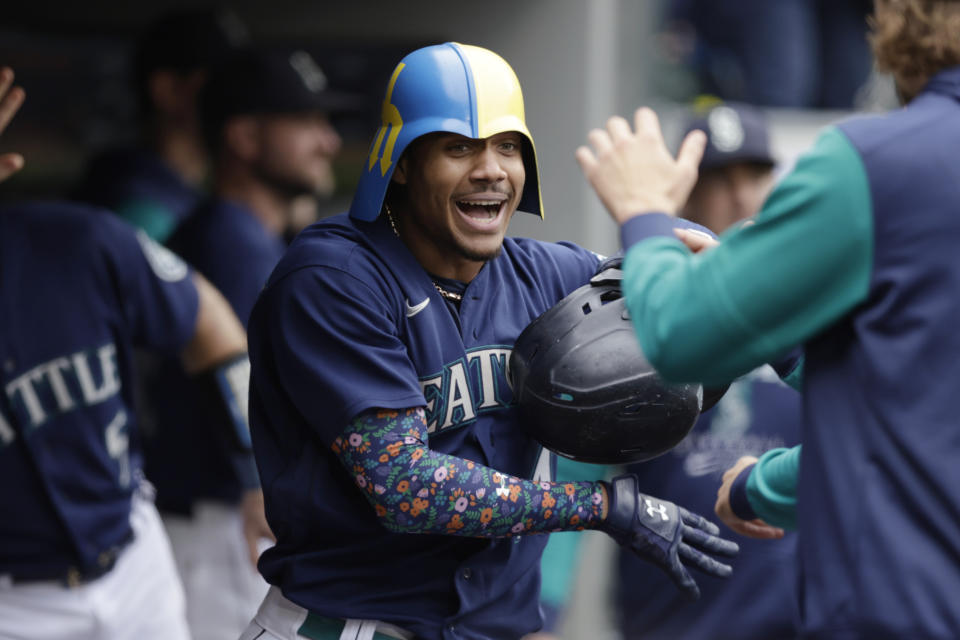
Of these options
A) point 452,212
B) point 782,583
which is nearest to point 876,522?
point 452,212

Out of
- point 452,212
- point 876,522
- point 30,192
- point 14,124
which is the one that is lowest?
point 30,192

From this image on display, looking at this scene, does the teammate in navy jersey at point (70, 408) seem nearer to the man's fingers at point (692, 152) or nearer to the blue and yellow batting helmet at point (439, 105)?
the blue and yellow batting helmet at point (439, 105)

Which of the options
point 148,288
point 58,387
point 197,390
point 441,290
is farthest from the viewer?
point 197,390

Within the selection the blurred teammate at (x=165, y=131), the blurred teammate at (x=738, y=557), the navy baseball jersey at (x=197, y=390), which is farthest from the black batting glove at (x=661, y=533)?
the blurred teammate at (x=165, y=131)

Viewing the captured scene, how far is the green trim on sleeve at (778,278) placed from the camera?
183 centimetres

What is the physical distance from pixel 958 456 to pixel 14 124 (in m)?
5.39

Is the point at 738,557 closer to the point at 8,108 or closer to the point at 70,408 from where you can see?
the point at 70,408

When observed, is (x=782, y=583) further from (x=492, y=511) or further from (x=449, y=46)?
(x=449, y=46)

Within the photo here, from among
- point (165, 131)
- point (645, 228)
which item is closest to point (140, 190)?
point (165, 131)

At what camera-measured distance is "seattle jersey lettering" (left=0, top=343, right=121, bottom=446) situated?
3371mm

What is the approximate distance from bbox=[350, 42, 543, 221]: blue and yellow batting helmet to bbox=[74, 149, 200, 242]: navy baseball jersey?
8.92 feet

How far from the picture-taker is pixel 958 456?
1846 mm

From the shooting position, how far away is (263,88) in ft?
16.8

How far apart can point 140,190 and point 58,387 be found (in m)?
2.00
